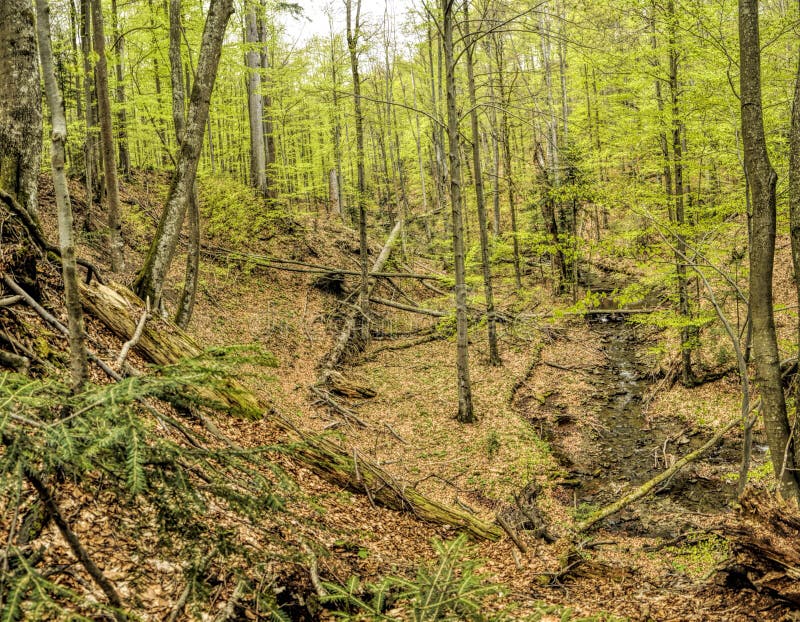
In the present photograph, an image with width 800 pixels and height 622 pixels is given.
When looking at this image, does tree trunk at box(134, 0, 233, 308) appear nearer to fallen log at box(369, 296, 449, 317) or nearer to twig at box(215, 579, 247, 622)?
twig at box(215, 579, 247, 622)

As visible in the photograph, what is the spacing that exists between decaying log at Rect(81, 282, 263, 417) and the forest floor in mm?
378

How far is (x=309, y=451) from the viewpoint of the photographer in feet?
18.9

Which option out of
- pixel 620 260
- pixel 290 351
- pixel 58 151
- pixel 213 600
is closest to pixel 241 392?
pixel 213 600

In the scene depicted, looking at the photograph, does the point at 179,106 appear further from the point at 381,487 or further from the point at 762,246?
the point at 762,246

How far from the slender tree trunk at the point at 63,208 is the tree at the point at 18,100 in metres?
3.01

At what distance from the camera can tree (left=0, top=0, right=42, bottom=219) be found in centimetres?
457

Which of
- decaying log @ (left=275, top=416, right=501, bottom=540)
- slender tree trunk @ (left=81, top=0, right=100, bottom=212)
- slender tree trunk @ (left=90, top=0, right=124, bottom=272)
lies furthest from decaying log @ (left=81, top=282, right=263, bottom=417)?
slender tree trunk @ (left=81, top=0, right=100, bottom=212)

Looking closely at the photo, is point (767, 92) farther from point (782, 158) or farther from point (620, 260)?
point (620, 260)

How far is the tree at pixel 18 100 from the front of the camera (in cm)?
457

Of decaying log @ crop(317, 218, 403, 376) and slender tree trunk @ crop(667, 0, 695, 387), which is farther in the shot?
decaying log @ crop(317, 218, 403, 376)

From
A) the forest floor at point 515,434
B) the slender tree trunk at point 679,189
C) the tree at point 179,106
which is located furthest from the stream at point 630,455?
the tree at point 179,106

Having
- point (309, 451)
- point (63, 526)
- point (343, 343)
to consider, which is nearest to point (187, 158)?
point (309, 451)

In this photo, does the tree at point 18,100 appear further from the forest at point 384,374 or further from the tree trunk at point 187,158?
the tree trunk at point 187,158

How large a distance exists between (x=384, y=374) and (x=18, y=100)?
10.3m
